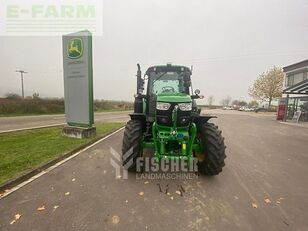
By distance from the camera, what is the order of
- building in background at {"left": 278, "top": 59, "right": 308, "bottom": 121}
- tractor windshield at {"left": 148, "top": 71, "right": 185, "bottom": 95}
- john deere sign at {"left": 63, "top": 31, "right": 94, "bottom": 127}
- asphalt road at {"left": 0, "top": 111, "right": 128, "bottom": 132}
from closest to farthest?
tractor windshield at {"left": 148, "top": 71, "right": 185, "bottom": 95} → john deere sign at {"left": 63, "top": 31, "right": 94, "bottom": 127} → asphalt road at {"left": 0, "top": 111, "right": 128, "bottom": 132} → building in background at {"left": 278, "top": 59, "right": 308, "bottom": 121}

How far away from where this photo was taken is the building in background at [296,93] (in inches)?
692

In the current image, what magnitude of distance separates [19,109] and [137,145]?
84.8 ft

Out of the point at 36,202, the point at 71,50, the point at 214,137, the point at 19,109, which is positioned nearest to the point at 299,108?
the point at 214,137

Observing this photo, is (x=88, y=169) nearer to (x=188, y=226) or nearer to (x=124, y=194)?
(x=124, y=194)

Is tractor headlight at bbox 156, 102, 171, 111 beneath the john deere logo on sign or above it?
beneath

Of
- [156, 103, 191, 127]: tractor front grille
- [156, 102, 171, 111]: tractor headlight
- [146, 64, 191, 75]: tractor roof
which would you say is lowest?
[156, 103, 191, 127]: tractor front grille

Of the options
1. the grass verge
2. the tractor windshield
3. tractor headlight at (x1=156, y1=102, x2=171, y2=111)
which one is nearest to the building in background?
the tractor windshield

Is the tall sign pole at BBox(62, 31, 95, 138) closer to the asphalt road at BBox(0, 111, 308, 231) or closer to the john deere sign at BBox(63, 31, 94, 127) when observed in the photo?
the john deere sign at BBox(63, 31, 94, 127)

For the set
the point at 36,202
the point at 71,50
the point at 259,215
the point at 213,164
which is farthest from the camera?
the point at 71,50

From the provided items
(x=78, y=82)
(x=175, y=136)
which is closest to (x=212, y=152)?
(x=175, y=136)

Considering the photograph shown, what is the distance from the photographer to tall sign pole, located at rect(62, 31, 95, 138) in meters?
7.64

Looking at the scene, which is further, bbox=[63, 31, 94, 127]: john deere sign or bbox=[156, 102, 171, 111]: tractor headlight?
bbox=[63, 31, 94, 127]: john deere sign

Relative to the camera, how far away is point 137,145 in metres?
4.07

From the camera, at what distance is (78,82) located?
25.9ft
